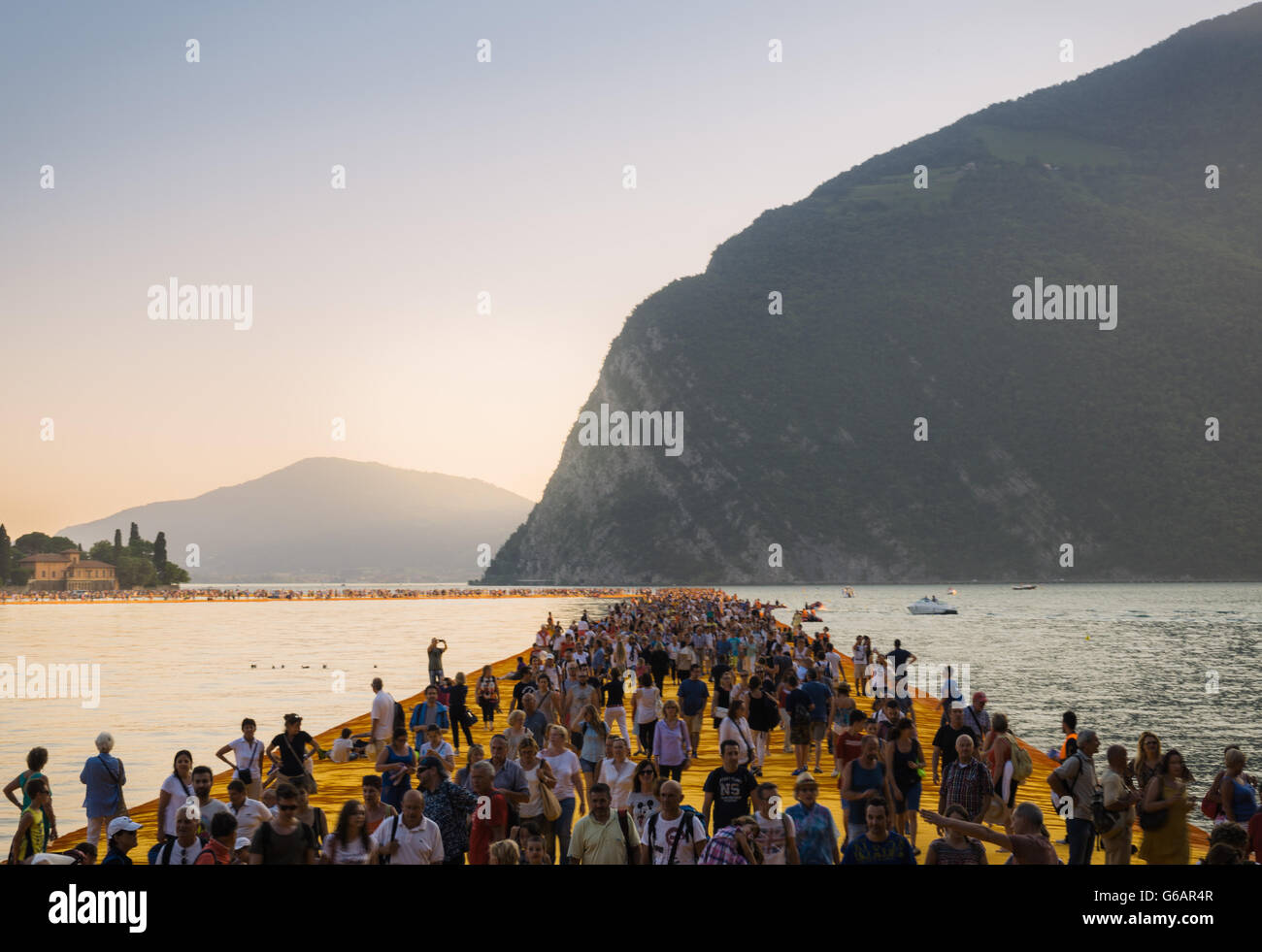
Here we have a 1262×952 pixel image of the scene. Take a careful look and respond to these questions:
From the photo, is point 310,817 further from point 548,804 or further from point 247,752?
point 247,752

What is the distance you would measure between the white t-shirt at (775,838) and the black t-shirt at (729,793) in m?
1.05

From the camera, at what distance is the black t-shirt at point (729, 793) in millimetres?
10211

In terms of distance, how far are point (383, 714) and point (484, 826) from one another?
699 centimetres

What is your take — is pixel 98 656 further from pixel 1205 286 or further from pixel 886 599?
pixel 1205 286

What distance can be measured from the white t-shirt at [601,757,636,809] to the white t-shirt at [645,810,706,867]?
192 cm

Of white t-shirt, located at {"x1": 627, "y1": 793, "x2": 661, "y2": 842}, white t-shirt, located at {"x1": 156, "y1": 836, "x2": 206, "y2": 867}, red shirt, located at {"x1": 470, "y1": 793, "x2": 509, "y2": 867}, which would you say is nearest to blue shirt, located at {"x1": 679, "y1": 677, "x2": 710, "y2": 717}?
white t-shirt, located at {"x1": 627, "y1": 793, "x2": 661, "y2": 842}

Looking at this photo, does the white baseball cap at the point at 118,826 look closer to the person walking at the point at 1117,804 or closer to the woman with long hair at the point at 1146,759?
the person walking at the point at 1117,804

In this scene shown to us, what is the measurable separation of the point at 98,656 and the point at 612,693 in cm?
4009

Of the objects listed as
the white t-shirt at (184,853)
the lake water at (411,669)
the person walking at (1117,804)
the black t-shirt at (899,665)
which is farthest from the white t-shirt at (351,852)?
the black t-shirt at (899,665)

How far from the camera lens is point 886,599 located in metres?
128

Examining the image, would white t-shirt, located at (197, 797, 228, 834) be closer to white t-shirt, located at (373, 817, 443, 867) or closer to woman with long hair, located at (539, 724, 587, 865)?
white t-shirt, located at (373, 817, 443, 867)

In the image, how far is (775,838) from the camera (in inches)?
355

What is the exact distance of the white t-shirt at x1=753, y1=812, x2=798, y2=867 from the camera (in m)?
8.95
